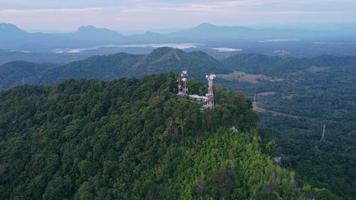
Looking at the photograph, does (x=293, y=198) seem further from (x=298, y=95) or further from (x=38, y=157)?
(x=298, y=95)

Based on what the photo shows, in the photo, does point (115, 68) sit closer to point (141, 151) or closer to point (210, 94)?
point (210, 94)

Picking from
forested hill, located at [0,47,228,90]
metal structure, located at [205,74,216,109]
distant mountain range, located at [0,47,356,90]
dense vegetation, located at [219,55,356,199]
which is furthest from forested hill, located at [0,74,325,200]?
forested hill, located at [0,47,228,90]

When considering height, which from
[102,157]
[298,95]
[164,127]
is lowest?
[298,95]

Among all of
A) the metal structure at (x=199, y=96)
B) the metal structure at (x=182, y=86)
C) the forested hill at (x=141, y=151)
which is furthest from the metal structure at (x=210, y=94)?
the metal structure at (x=182, y=86)

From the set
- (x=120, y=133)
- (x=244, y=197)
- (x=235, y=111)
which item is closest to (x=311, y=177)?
(x=235, y=111)

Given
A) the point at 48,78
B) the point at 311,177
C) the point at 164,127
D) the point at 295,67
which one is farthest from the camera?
the point at 295,67

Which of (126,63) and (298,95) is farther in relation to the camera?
(126,63)

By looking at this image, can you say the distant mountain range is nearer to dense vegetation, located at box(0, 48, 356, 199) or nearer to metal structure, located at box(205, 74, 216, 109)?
dense vegetation, located at box(0, 48, 356, 199)

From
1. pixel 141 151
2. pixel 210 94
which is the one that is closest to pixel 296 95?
pixel 210 94
